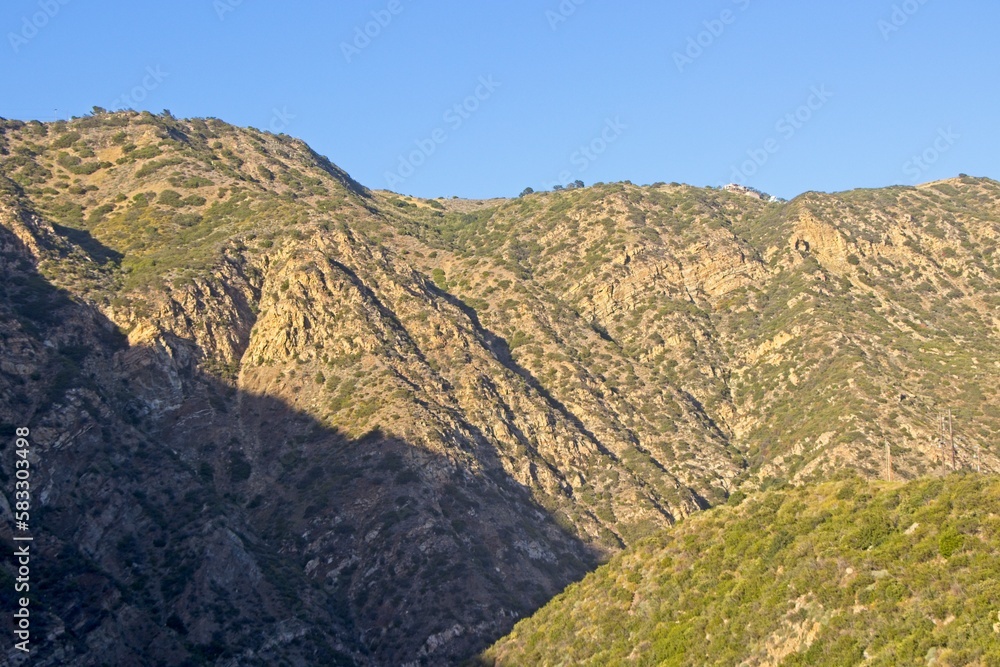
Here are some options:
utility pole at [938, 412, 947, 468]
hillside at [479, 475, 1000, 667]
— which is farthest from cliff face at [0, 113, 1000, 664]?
hillside at [479, 475, 1000, 667]

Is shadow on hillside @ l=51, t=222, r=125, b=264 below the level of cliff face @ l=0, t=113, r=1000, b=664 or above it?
above

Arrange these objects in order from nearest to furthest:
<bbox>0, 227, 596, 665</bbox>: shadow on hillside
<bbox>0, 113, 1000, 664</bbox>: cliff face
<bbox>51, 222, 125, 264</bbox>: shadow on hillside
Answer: <bbox>0, 227, 596, 665</bbox>: shadow on hillside
<bbox>0, 113, 1000, 664</bbox>: cliff face
<bbox>51, 222, 125, 264</bbox>: shadow on hillside

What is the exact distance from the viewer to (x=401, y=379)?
82.9 m

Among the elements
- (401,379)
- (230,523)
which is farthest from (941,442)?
(230,523)

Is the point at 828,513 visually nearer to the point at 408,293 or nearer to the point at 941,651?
the point at 941,651

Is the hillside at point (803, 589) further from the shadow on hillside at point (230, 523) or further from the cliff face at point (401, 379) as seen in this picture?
the cliff face at point (401, 379)

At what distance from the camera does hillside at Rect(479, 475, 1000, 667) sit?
36.9 m

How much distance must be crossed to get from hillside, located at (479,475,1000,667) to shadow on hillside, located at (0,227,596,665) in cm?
863

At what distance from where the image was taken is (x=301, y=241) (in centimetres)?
9725

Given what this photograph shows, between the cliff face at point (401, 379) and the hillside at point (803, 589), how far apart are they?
36.7 ft

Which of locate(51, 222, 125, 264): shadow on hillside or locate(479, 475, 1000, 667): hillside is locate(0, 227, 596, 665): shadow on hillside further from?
locate(51, 222, 125, 264): shadow on hillside

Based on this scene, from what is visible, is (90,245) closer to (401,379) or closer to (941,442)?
(401,379)

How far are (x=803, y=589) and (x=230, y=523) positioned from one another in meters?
37.4

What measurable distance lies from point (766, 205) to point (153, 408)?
82846 mm
